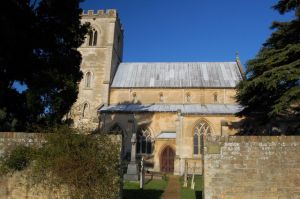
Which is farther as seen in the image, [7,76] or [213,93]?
[213,93]

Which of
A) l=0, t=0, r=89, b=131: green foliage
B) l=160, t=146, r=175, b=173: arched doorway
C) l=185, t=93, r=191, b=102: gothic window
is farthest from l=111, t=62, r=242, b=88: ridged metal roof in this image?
l=0, t=0, r=89, b=131: green foliage

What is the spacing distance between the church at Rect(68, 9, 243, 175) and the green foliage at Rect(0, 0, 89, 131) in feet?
32.3

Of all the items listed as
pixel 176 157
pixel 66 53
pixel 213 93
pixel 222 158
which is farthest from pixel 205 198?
pixel 213 93

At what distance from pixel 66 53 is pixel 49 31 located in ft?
4.75

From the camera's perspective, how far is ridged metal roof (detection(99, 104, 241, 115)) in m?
29.0

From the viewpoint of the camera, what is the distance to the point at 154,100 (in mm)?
32875

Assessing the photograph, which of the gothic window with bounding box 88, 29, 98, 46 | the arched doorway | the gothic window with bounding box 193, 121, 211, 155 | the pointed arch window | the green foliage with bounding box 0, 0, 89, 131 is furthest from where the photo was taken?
the gothic window with bounding box 88, 29, 98, 46

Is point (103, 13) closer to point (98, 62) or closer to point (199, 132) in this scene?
point (98, 62)

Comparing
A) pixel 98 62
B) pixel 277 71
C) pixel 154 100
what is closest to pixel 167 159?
pixel 154 100

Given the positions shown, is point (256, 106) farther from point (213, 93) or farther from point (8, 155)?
point (8, 155)

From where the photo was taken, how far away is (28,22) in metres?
15.3

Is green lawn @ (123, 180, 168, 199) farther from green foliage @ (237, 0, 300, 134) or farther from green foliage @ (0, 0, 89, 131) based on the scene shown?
green foliage @ (237, 0, 300, 134)

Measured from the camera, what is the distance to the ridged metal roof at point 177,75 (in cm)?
3316

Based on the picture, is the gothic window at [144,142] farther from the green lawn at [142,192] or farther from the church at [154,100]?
the green lawn at [142,192]
